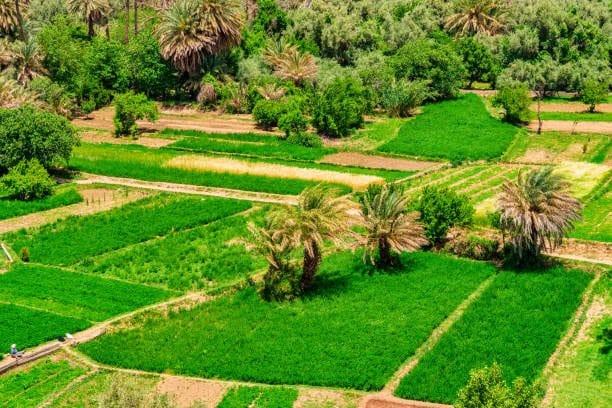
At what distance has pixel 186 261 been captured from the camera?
2137 inches

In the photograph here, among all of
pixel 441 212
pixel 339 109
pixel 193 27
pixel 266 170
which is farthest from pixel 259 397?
pixel 193 27

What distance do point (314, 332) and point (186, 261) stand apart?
13076mm

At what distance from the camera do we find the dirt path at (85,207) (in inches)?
2405

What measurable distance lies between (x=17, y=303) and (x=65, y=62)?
51.1 meters

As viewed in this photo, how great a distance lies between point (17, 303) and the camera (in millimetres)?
48156

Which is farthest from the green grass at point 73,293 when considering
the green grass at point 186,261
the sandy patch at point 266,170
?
the sandy patch at point 266,170

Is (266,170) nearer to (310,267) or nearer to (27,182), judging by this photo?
(27,182)

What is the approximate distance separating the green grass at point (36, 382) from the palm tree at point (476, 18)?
3049 inches

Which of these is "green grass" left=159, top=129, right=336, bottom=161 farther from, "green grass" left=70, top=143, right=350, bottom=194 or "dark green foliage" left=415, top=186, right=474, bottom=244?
"dark green foliage" left=415, top=186, right=474, bottom=244

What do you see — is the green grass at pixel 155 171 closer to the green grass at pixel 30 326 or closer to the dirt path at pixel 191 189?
the dirt path at pixel 191 189

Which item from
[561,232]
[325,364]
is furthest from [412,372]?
[561,232]

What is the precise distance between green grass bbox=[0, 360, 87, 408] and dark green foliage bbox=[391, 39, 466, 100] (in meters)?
58.6

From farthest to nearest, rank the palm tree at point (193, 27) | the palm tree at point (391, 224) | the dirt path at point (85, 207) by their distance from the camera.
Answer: the palm tree at point (193, 27), the dirt path at point (85, 207), the palm tree at point (391, 224)

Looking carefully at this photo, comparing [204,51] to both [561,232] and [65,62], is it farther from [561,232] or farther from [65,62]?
[561,232]
